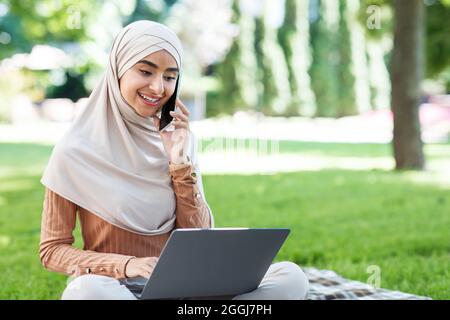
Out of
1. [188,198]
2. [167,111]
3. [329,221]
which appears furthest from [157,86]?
[329,221]

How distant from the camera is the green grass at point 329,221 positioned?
4871 mm

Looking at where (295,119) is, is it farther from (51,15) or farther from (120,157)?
(120,157)

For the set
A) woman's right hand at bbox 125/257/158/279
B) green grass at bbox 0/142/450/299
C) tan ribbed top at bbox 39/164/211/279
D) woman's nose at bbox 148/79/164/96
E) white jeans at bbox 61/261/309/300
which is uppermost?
woman's nose at bbox 148/79/164/96

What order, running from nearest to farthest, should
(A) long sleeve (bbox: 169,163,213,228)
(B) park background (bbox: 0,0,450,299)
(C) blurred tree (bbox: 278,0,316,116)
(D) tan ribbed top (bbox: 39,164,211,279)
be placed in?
(D) tan ribbed top (bbox: 39,164,211,279)
(A) long sleeve (bbox: 169,163,213,228)
(B) park background (bbox: 0,0,450,299)
(C) blurred tree (bbox: 278,0,316,116)

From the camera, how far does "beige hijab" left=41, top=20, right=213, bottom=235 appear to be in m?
2.63

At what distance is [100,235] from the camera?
268 centimetres

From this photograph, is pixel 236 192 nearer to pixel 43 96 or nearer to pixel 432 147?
pixel 432 147

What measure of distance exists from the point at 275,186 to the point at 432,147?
28.5 ft

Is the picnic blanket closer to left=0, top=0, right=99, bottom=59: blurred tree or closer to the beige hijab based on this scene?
the beige hijab

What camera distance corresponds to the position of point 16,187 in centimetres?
1017

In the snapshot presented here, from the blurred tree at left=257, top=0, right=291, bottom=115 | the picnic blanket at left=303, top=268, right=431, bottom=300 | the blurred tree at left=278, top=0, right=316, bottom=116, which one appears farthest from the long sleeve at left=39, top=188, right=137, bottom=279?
the blurred tree at left=278, top=0, right=316, bottom=116

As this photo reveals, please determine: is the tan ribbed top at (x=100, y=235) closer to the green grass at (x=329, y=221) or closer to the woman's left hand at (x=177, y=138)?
the woman's left hand at (x=177, y=138)

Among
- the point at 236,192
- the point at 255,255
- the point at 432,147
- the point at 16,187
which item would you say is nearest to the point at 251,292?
the point at 255,255

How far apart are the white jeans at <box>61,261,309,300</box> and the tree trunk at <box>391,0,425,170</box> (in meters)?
8.57
